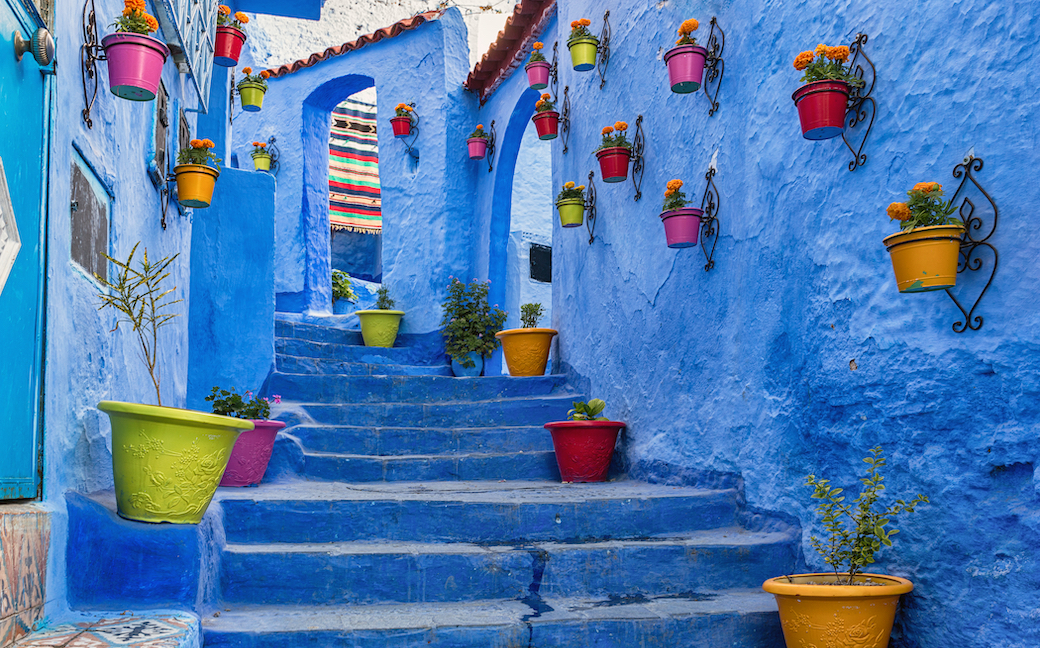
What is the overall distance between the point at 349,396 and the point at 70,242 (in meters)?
3.34

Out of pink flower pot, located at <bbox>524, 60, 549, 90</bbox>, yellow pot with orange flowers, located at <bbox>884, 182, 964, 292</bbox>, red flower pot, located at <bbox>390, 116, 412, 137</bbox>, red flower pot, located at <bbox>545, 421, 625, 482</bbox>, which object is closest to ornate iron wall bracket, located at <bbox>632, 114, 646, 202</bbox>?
red flower pot, located at <bbox>545, 421, 625, 482</bbox>

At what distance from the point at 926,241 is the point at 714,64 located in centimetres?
205

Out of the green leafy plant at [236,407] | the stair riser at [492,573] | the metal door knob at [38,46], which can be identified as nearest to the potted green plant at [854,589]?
the stair riser at [492,573]

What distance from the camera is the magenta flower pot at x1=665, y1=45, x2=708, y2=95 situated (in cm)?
415

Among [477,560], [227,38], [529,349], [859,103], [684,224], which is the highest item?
[227,38]

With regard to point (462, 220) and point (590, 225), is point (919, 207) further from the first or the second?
point (462, 220)

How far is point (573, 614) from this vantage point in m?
3.02

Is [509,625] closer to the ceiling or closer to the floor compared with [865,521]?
closer to the floor

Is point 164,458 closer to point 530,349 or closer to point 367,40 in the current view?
point 530,349

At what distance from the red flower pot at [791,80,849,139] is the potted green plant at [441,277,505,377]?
16.1ft

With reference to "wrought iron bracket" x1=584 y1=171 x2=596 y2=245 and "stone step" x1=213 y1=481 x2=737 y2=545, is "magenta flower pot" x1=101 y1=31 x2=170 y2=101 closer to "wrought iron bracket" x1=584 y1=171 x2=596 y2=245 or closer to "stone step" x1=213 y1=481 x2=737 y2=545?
"stone step" x1=213 y1=481 x2=737 y2=545

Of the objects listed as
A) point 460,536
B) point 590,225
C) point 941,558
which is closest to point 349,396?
point 590,225

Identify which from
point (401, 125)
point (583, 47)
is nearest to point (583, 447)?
point (583, 47)

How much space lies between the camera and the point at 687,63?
13.6 ft
